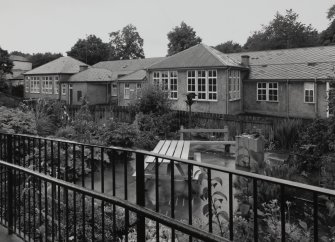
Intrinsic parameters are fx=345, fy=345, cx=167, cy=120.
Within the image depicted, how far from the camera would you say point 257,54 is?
32.8m

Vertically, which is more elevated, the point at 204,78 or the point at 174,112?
the point at 204,78

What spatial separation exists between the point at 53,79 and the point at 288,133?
36.9m

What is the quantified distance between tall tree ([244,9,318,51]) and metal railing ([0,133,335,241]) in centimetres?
6313

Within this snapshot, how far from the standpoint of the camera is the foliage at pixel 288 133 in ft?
50.2

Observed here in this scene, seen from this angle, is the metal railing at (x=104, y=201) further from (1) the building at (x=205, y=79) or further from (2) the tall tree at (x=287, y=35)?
(2) the tall tree at (x=287, y=35)

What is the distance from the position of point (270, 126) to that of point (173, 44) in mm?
57453

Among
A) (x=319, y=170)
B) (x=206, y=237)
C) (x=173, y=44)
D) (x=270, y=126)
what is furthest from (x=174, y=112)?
(x=173, y=44)

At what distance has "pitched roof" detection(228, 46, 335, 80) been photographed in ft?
82.0

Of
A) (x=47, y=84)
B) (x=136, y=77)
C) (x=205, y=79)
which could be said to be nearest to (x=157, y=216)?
(x=205, y=79)

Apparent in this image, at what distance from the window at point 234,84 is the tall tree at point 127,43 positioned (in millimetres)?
53992

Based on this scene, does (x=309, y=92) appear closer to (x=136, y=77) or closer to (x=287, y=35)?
(x=136, y=77)

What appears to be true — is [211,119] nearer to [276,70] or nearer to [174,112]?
[174,112]

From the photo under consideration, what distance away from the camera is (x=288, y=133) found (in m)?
15.4

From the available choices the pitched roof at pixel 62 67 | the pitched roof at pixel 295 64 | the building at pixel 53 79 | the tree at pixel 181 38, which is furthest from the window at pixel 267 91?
the tree at pixel 181 38
